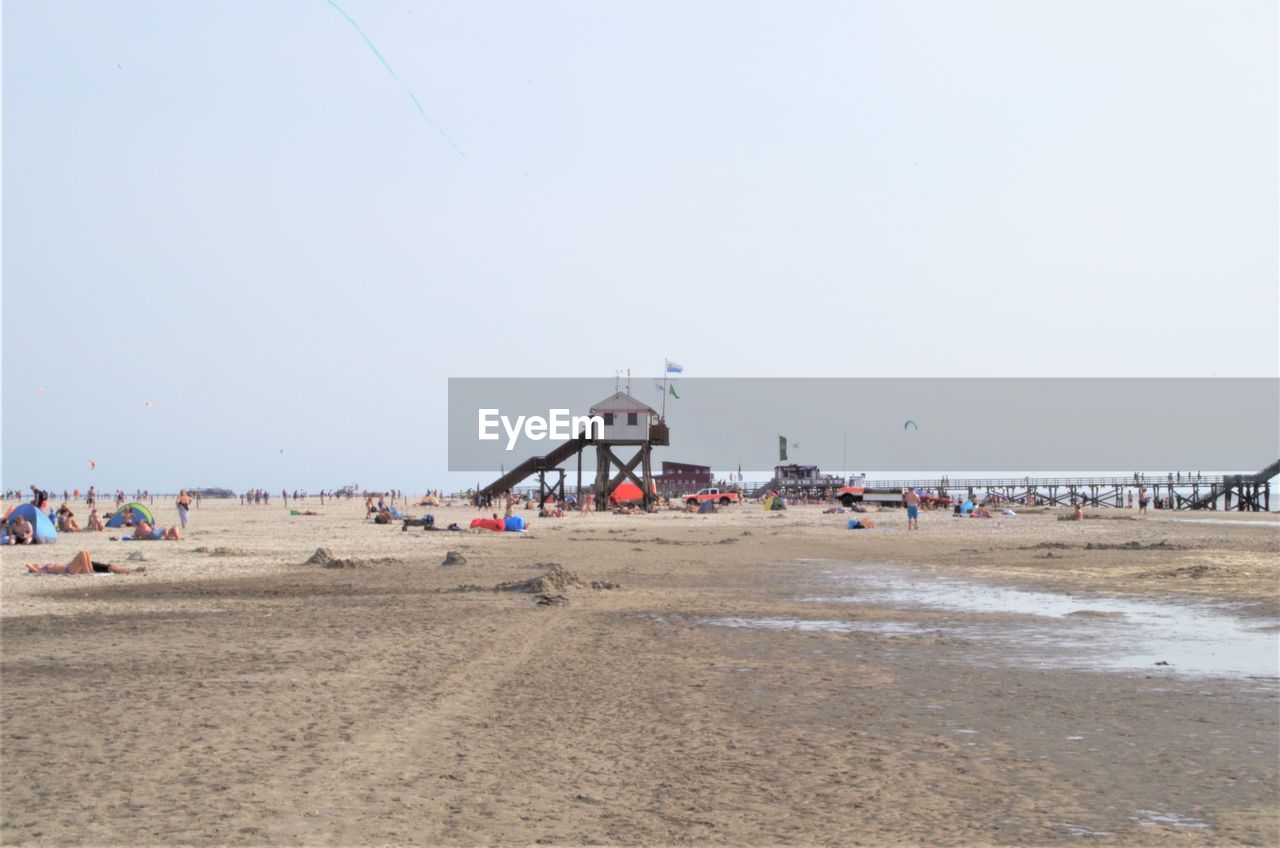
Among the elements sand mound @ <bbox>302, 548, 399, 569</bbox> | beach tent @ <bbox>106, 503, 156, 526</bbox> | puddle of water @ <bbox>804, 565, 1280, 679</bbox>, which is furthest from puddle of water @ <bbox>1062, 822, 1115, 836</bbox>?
beach tent @ <bbox>106, 503, 156, 526</bbox>

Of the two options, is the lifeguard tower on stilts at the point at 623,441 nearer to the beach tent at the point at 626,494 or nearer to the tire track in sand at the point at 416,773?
Result: the beach tent at the point at 626,494

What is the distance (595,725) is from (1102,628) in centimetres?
817

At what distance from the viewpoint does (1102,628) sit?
13.3m

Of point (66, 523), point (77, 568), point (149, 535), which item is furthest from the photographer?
point (66, 523)

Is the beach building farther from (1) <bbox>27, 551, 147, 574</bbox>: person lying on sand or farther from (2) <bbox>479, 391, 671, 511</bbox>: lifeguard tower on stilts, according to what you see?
(1) <bbox>27, 551, 147, 574</bbox>: person lying on sand

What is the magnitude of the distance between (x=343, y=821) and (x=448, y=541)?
25.9 metres

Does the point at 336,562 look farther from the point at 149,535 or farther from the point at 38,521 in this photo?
the point at 149,535

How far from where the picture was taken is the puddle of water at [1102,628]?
420 inches

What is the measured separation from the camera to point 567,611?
14914mm

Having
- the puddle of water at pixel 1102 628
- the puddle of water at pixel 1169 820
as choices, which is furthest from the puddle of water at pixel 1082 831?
the puddle of water at pixel 1102 628

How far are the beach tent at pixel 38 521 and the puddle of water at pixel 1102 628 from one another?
68.0ft

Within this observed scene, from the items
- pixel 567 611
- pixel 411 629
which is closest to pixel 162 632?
pixel 411 629

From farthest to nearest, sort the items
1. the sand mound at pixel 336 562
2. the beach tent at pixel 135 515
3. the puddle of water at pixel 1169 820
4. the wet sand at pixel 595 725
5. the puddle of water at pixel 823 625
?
the beach tent at pixel 135 515
the sand mound at pixel 336 562
the puddle of water at pixel 823 625
the wet sand at pixel 595 725
the puddle of water at pixel 1169 820

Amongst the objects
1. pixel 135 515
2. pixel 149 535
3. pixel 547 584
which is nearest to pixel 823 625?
pixel 547 584
